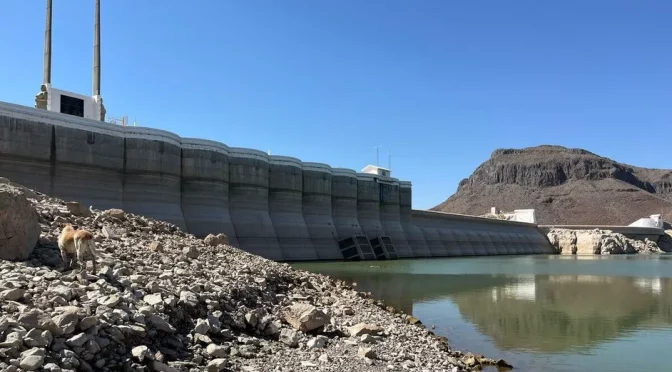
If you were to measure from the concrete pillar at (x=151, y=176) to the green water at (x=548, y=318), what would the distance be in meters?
14.7

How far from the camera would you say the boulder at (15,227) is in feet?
29.7

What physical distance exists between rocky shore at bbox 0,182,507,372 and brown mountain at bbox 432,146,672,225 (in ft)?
518

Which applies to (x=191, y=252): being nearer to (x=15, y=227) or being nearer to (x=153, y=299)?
(x=15, y=227)

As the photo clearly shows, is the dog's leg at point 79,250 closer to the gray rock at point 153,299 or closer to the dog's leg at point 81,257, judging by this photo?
the dog's leg at point 81,257

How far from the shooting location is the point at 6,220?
917 centimetres

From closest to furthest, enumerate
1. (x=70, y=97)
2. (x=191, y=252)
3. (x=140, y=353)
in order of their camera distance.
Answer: (x=140, y=353)
(x=191, y=252)
(x=70, y=97)

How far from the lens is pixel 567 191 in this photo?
17488cm

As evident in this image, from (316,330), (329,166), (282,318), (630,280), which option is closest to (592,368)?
(316,330)

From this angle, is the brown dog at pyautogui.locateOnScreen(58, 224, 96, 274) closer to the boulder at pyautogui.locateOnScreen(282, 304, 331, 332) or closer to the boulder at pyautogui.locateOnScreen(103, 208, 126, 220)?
the boulder at pyautogui.locateOnScreen(282, 304, 331, 332)

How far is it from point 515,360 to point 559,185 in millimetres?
187420

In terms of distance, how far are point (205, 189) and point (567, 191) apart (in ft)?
531

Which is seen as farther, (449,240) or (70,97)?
(449,240)

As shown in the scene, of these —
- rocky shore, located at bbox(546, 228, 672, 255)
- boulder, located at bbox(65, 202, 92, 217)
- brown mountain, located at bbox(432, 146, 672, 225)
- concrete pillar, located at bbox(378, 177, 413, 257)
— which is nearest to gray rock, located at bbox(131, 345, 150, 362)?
boulder, located at bbox(65, 202, 92, 217)

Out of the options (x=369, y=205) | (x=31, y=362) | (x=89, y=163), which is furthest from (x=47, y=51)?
(x=31, y=362)
